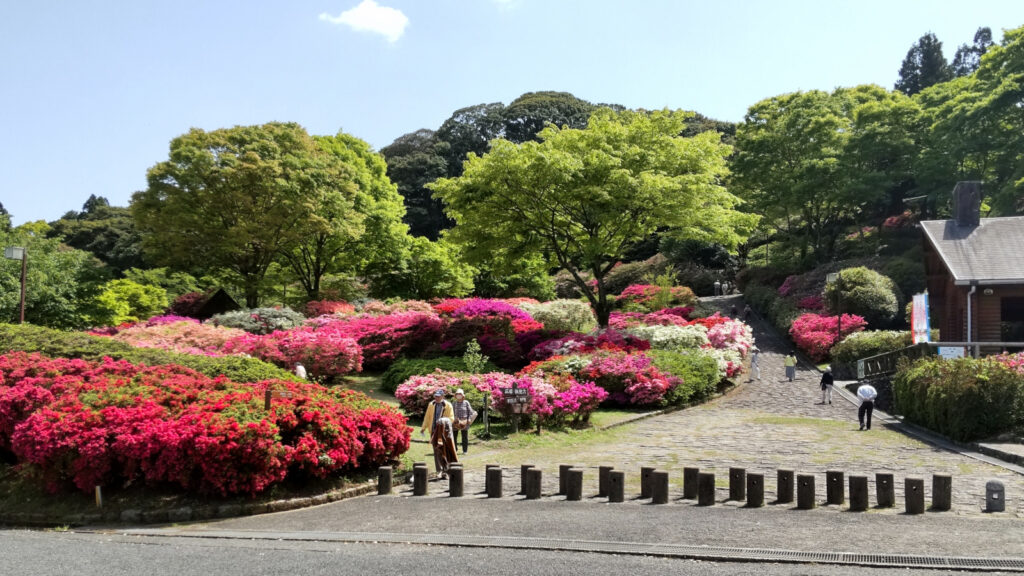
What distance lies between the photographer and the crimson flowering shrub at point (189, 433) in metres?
10.2

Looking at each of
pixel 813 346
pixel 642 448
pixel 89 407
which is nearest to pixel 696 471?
pixel 642 448

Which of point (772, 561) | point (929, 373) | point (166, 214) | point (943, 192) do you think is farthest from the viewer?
point (943, 192)

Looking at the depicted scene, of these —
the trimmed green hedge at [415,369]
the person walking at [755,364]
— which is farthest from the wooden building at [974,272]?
the trimmed green hedge at [415,369]

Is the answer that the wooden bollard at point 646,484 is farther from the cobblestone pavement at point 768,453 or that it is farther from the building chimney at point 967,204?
the building chimney at point 967,204

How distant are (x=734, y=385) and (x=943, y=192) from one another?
78.7 feet

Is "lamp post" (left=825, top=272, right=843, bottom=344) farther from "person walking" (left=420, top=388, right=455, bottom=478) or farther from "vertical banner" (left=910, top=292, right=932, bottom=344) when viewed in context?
"person walking" (left=420, top=388, right=455, bottom=478)

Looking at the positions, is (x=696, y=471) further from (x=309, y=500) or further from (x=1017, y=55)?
(x=1017, y=55)

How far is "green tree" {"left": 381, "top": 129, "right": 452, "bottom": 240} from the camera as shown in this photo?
64.5 metres

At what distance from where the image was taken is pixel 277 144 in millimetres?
33969

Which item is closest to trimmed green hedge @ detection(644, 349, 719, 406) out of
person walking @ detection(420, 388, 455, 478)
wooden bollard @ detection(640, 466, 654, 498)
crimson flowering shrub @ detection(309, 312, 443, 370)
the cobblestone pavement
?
the cobblestone pavement

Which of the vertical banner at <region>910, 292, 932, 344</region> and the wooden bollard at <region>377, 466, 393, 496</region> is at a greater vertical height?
the vertical banner at <region>910, 292, 932, 344</region>

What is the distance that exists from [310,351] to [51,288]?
13406 mm

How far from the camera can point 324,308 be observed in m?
32.7

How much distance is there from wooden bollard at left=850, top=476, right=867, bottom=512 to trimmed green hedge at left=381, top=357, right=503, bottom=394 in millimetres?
12582
